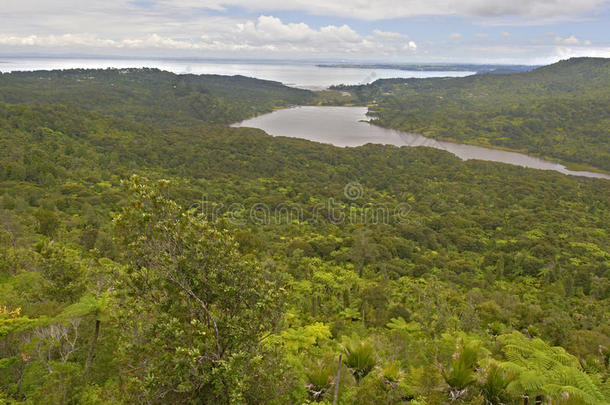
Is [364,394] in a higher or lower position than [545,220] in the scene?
higher

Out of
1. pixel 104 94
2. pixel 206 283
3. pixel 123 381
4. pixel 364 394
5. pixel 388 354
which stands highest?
pixel 104 94

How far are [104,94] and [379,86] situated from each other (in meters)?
129

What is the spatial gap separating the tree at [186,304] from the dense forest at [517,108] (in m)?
97.7

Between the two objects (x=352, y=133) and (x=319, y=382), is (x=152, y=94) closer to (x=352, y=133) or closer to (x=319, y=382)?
(x=352, y=133)

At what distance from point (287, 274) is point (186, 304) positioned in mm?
14617

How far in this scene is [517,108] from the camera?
122125mm

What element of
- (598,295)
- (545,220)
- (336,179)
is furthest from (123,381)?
(336,179)

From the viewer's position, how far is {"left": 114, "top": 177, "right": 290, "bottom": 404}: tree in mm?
4805

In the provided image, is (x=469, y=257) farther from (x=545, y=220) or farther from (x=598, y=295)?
(x=545, y=220)

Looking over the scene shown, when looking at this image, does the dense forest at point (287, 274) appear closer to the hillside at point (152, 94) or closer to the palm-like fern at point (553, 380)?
the palm-like fern at point (553, 380)

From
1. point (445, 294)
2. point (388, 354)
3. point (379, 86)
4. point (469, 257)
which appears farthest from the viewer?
point (379, 86)

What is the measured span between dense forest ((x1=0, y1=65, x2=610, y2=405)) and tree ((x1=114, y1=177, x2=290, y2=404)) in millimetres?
31

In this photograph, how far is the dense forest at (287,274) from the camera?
5094mm

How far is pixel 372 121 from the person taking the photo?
129m
